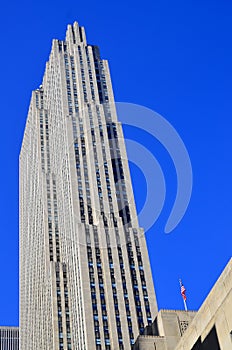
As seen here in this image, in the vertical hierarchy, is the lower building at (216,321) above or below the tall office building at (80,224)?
below

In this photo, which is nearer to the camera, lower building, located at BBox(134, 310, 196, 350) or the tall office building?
lower building, located at BBox(134, 310, 196, 350)

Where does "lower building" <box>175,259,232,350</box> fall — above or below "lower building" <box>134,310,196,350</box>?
below

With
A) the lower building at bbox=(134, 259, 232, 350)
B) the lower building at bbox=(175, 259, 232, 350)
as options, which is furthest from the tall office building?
the lower building at bbox=(175, 259, 232, 350)

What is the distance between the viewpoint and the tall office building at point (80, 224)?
126m

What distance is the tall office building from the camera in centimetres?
12581

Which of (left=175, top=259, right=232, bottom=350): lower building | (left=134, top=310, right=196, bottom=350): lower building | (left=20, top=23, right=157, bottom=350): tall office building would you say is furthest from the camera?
(left=20, top=23, right=157, bottom=350): tall office building

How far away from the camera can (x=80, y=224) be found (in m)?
138

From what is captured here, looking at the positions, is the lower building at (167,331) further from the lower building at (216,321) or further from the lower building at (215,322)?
the lower building at (216,321)

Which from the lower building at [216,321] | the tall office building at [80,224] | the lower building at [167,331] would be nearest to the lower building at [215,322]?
the lower building at [216,321]

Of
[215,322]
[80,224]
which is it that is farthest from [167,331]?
[80,224]

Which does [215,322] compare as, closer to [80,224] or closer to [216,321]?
[216,321]

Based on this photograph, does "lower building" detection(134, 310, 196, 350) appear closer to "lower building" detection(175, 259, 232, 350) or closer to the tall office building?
the tall office building

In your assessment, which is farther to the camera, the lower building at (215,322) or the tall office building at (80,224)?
the tall office building at (80,224)

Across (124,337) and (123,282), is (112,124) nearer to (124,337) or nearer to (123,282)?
(123,282)
